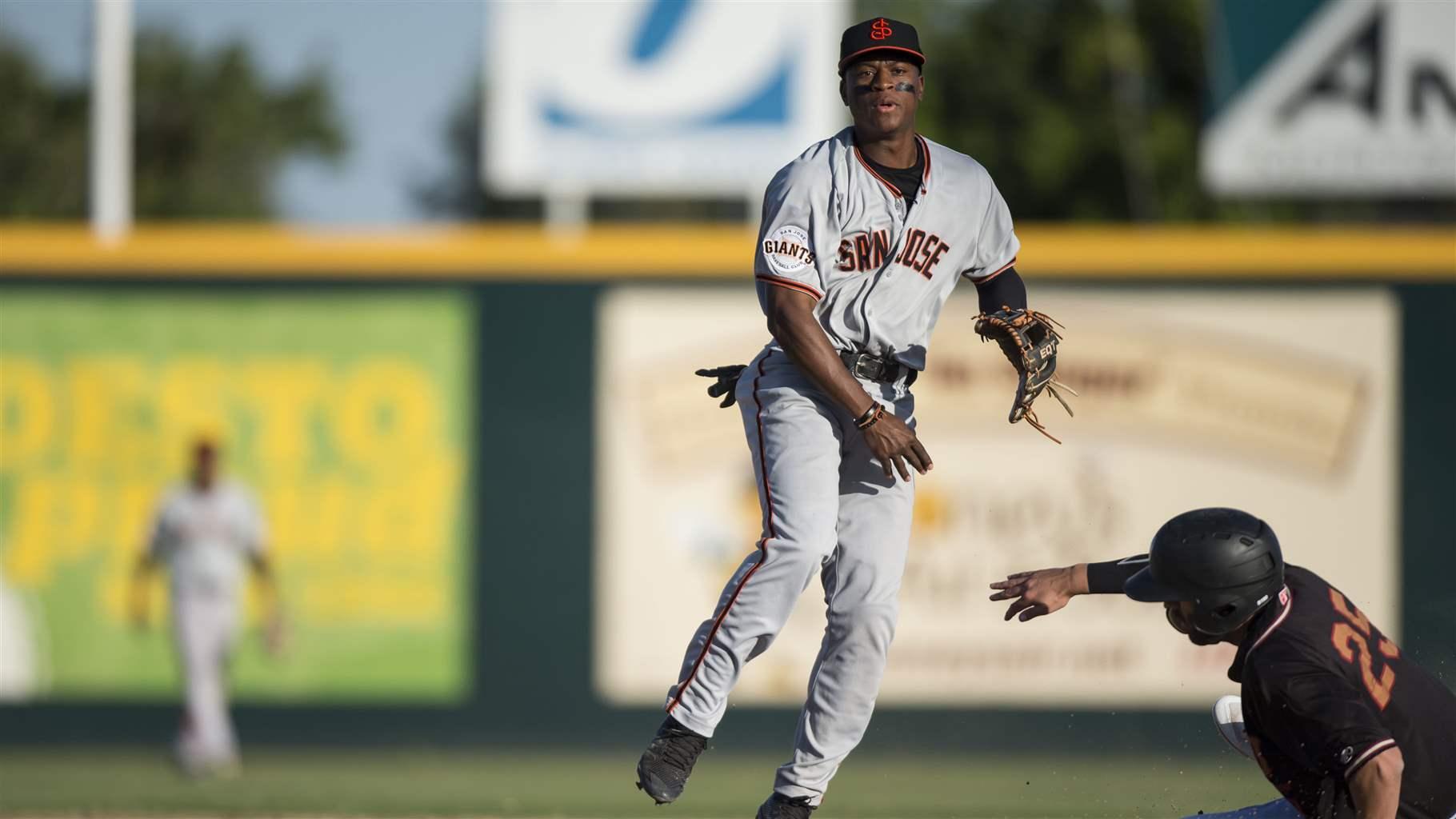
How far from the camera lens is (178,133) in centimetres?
3056

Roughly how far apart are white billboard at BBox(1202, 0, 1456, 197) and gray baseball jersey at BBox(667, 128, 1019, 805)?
7.72m

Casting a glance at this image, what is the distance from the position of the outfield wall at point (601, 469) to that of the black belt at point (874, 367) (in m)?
6.85

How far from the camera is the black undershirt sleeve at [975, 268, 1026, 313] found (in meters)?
5.29

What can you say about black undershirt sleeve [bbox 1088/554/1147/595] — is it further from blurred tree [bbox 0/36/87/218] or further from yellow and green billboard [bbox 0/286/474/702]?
blurred tree [bbox 0/36/87/218]

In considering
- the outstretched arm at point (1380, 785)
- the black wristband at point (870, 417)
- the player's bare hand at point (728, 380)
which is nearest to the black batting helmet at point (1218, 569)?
the outstretched arm at point (1380, 785)

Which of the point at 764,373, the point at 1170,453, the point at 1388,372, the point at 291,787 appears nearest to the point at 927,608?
the point at 1170,453

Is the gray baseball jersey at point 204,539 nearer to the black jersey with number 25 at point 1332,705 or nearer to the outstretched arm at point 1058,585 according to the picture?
the outstretched arm at point 1058,585

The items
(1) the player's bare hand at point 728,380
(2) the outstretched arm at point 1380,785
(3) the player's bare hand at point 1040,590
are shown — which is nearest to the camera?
(2) the outstretched arm at point 1380,785

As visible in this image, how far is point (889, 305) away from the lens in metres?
5.10

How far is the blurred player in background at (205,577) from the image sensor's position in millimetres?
11305

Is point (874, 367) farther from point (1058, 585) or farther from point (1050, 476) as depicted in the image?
point (1050, 476)

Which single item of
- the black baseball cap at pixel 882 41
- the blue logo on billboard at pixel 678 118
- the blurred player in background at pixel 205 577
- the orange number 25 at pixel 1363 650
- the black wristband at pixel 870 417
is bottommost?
the blurred player in background at pixel 205 577

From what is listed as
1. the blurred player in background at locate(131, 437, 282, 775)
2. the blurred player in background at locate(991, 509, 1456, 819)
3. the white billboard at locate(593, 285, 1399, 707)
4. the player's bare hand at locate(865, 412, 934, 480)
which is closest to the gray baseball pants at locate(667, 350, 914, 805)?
the player's bare hand at locate(865, 412, 934, 480)

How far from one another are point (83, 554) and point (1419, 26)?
9.78 metres
